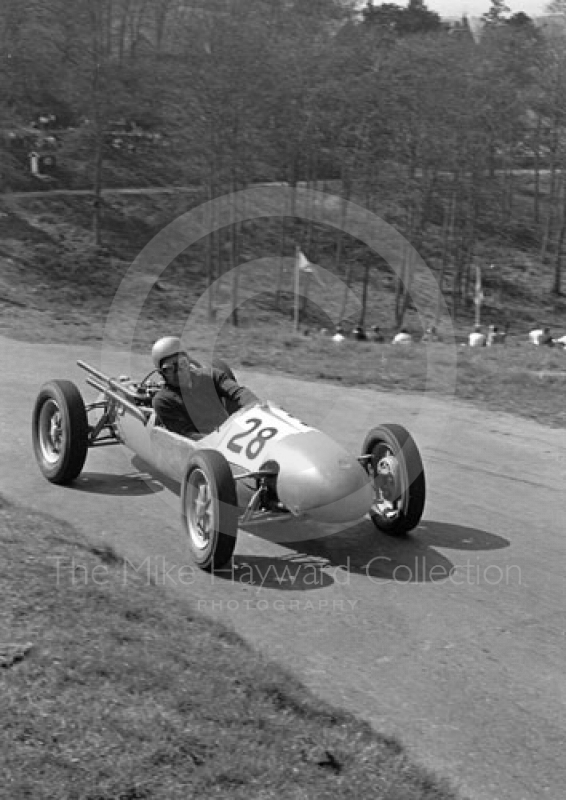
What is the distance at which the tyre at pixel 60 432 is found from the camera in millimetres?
9297

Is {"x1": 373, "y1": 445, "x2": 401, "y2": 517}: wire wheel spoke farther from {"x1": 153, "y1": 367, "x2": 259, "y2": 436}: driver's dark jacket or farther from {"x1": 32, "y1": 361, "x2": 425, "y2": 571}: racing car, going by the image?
{"x1": 153, "y1": 367, "x2": 259, "y2": 436}: driver's dark jacket

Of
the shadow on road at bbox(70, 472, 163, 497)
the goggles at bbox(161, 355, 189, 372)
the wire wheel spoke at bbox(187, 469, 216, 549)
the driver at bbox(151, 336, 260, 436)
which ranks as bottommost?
the shadow on road at bbox(70, 472, 163, 497)

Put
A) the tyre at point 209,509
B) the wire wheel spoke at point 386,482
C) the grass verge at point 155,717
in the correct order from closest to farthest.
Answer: the grass verge at point 155,717, the tyre at point 209,509, the wire wheel spoke at point 386,482

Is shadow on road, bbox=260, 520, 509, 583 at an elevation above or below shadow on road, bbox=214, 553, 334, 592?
above

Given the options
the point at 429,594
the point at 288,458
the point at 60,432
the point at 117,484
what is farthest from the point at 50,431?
the point at 429,594

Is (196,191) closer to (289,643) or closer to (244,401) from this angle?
(244,401)

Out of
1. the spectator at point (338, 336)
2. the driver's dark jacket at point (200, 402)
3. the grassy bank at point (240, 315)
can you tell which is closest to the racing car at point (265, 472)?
the driver's dark jacket at point (200, 402)

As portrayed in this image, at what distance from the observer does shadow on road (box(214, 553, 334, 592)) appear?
7.40 metres

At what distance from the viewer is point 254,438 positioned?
318 inches

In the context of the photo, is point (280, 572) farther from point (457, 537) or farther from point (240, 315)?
point (240, 315)

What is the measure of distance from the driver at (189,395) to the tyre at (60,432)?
87 cm

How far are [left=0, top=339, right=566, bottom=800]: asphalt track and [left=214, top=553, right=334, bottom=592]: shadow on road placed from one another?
16mm

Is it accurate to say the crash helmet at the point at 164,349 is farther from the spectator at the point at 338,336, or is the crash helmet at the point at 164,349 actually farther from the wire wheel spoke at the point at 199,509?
the spectator at the point at 338,336

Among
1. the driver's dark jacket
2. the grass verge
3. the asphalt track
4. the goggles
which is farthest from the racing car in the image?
the grass verge
